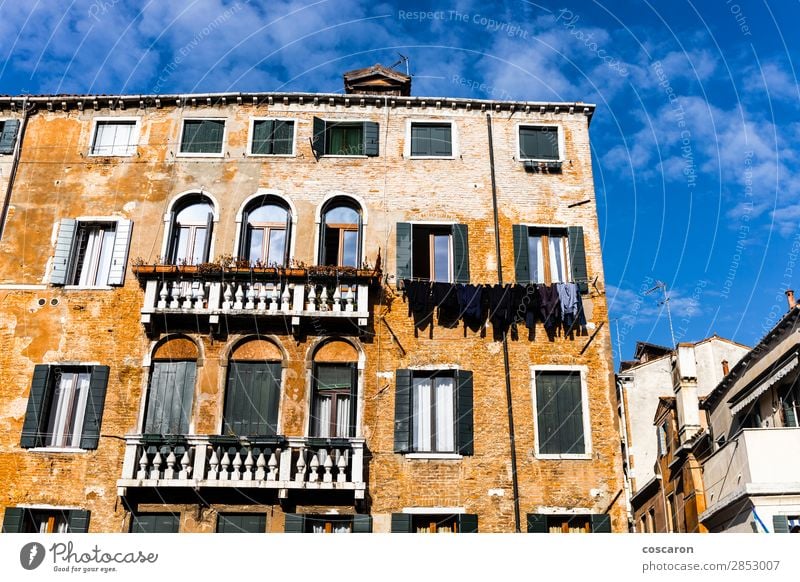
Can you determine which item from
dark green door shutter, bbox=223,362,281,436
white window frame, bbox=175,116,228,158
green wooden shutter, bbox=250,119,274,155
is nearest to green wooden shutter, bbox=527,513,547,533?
dark green door shutter, bbox=223,362,281,436

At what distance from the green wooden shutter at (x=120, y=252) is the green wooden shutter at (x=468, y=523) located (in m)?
9.83

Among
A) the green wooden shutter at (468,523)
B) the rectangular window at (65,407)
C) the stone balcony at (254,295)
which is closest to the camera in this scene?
the green wooden shutter at (468,523)

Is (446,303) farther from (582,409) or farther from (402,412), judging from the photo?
(582,409)

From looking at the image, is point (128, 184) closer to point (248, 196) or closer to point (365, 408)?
point (248, 196)

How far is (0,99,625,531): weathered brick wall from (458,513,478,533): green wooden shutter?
161 mm

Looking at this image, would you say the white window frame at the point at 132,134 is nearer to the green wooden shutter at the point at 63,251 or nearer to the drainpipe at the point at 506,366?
the green wooden shutter at the point at 63,251

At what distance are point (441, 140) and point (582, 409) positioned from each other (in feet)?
26.2

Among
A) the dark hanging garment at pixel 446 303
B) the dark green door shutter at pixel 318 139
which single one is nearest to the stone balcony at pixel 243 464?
the dark hanging garment at pixel 446 303

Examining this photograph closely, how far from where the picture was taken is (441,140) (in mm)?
24000

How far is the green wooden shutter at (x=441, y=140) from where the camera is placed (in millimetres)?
23859

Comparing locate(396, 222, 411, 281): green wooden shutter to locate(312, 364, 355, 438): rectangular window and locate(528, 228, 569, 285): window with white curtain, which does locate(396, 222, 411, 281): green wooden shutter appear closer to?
locate(312, 364, 355, 438): rectangular window

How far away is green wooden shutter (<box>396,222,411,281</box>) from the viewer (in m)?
22.2
